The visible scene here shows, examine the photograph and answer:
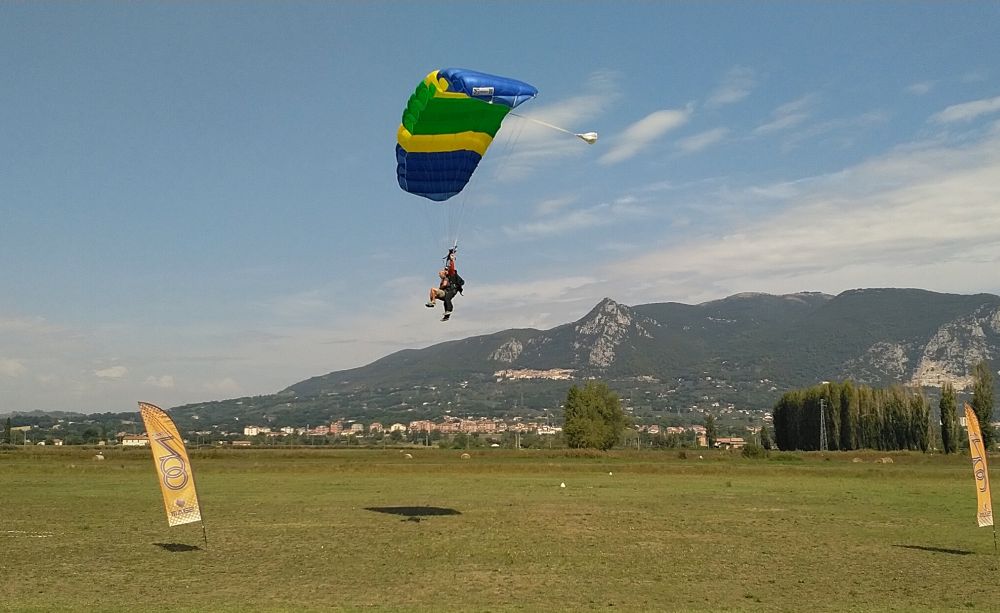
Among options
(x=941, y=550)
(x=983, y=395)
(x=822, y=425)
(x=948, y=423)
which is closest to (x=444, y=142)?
(x=941, y=550)

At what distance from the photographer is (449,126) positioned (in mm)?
25328

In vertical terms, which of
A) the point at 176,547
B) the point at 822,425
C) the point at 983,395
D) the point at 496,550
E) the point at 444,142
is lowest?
the point at 822,425

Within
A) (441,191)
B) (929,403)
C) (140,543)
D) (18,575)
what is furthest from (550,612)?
(929,403)

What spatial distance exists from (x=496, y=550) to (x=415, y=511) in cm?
1033

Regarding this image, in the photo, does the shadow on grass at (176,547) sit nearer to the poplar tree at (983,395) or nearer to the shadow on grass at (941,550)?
the shadow on grass at (941,550)

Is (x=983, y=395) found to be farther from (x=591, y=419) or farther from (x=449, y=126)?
(x=449, y=126)

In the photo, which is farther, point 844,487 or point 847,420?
point 847,420

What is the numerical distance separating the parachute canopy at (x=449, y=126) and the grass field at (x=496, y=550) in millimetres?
10574

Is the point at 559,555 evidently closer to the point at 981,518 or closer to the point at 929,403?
the point at 981,518

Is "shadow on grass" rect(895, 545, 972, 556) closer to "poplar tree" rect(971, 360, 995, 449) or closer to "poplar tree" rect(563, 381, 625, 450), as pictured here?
"poplar tree" rect(563, 381, 625, 450)

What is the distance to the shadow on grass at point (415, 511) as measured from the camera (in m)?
30.6

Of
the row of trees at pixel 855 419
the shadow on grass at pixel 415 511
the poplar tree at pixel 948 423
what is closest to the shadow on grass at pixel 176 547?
the shadow on grass at pixel 415 511

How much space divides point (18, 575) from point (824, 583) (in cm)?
1655

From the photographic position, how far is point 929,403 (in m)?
118
